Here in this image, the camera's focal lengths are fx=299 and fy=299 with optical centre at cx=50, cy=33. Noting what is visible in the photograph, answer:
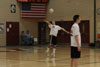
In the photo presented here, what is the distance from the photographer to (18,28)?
33.4 meters

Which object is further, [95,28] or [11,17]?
[11,17]

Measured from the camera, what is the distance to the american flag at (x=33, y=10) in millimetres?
33375

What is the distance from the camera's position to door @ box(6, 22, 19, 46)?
3272 cm

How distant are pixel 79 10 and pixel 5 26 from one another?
8.17 metres

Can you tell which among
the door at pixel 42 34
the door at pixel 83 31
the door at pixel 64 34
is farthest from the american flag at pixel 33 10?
the door at pixel 83 31

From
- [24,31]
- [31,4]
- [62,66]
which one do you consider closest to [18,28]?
[24,31]

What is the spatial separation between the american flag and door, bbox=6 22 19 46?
1.45 meters

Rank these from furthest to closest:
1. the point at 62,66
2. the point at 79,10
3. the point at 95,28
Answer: the point at 79,10 < the point at 95,28 < the point at 62,66

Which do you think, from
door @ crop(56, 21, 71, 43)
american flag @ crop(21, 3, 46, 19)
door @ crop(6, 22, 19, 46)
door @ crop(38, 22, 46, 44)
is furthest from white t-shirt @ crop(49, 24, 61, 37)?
door @ crop(38, 22, 46, 44)

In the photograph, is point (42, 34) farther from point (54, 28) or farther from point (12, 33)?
point (54, 28)

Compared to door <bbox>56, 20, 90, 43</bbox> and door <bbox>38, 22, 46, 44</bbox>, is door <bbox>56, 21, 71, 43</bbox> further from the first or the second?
door <bbox>38, 22, 46, 44</bbox>

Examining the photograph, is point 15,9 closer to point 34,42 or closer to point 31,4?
point 31,4

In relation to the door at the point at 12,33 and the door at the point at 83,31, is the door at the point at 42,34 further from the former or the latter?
the door at the point at 12,33

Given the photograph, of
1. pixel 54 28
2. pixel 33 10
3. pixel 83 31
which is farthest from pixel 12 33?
pixel 54 28
